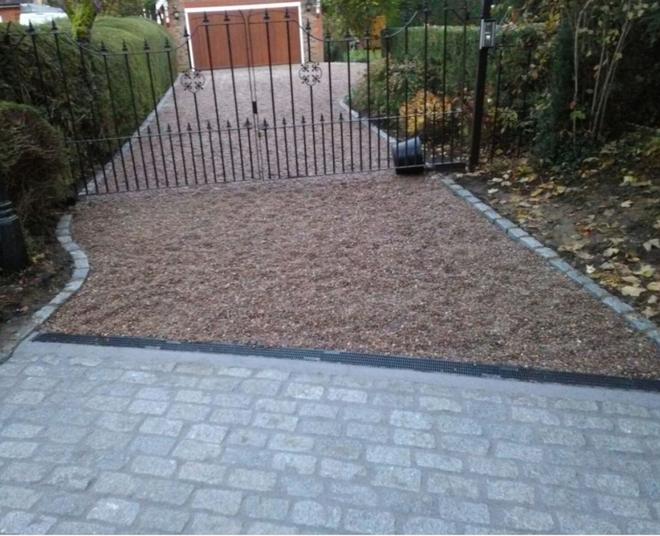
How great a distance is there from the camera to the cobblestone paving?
7.39 ft

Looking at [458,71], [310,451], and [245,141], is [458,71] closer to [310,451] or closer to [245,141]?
[245,141]

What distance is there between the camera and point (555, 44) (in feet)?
20.3

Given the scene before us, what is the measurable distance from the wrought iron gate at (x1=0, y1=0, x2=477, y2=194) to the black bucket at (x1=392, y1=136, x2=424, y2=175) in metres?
0.20

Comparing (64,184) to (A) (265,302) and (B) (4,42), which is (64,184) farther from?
(A) (265,302)

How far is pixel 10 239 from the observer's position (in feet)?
13.8

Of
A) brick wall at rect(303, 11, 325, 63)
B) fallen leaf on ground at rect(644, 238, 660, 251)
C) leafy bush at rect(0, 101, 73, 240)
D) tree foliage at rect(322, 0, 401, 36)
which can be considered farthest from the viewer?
brick wall at rect(303, 11, 325, 63)

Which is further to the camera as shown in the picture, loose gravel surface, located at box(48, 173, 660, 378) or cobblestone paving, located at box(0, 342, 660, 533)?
loose gravel surface, located at box(48, 173, 660, 378)

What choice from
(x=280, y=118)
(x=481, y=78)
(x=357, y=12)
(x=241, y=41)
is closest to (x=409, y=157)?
(x=481, y=78)

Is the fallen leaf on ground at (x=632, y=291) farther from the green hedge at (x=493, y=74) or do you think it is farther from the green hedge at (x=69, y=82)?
the green hedge at (x=69, y=82)

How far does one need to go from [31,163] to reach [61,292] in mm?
1447

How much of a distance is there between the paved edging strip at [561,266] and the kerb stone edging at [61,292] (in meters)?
3.63

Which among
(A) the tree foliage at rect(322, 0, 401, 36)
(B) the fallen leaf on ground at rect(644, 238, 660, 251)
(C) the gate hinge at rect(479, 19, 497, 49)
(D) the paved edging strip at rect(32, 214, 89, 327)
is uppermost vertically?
(A) the tree foliage at rect(322, 0, 401, 36)

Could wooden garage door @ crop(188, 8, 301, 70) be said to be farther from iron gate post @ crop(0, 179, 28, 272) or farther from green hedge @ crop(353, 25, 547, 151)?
iron gate post @ crop(0, 179, 28, 272)

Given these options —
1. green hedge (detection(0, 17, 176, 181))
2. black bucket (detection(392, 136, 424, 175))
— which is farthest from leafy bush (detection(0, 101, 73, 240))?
black bucket (detection(392, 136, 424, 175))
